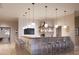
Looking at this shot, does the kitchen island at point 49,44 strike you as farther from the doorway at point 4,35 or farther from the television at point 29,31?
the doorway at point 4,35

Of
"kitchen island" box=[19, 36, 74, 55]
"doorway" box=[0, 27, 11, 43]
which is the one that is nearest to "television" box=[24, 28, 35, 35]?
"kitchen island" box=[19, 36, 74, 55]

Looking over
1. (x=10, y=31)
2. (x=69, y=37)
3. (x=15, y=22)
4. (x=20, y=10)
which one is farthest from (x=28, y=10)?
(x=69, y=37)

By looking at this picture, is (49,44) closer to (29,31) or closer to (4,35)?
(29,31)

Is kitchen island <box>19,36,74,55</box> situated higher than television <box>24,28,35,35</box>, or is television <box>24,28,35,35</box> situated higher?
television <box>24,28,35,35</box>

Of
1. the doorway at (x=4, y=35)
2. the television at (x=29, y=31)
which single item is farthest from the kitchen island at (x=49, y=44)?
the doorway at (x=4, y=35)

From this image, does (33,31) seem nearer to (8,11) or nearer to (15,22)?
(15,22)

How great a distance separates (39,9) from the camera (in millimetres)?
4023

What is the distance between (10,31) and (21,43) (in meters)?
0.48

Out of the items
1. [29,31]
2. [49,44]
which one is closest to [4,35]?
[29,31]

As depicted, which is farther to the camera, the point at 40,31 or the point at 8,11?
the point at 40,31

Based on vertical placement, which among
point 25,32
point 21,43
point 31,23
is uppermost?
point 31,23

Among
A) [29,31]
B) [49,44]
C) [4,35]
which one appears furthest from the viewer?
[29,31]

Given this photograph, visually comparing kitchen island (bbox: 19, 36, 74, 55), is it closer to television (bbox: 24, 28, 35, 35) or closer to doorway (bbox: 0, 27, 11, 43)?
television (bbox: 24, 28, 35, 35)

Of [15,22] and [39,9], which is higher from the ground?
[39,9]
